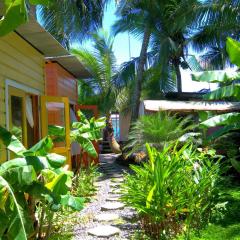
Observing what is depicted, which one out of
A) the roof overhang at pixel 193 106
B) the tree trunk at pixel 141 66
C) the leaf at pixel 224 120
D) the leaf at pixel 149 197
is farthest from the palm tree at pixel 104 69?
the leaf at pixel 149 197

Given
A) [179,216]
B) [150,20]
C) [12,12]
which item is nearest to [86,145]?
[179,216]

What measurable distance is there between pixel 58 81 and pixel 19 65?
4.36m

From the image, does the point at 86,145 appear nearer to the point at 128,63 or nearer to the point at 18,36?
the point at 18,36

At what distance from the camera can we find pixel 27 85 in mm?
8289

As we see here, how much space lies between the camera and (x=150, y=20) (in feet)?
60.2

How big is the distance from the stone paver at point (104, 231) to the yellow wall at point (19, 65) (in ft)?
6.35

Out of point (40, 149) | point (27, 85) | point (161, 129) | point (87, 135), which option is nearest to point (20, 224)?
point (40, 149)

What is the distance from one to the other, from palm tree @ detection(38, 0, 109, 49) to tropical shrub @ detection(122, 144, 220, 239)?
25.6 feet

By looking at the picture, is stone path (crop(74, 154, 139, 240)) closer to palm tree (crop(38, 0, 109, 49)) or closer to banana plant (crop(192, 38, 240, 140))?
banana plant (crop(192, 38, 240, 140))

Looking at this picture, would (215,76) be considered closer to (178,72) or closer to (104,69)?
(104,69)

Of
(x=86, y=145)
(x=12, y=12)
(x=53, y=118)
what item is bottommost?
(x=86, y=145)

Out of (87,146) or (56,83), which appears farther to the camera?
(56,83)

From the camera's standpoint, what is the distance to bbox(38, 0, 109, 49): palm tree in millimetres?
14072

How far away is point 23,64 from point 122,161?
975 cm
